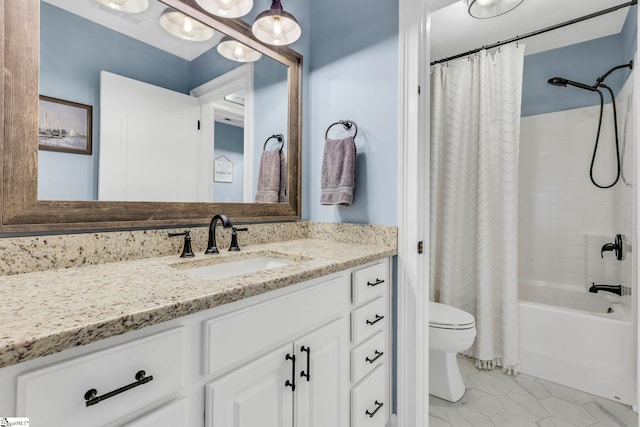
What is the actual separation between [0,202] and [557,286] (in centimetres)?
329

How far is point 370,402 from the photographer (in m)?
1.25

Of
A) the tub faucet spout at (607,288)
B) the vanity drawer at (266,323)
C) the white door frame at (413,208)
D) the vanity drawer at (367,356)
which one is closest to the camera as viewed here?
Answer: the vanity drawer at (266,323)

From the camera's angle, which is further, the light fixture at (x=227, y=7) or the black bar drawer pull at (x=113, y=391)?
the light fixture at (x=227, y=7)

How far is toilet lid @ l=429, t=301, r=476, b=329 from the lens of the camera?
1660mm

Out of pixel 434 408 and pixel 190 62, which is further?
pixel 434 408

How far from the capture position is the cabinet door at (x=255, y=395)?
2.24ft

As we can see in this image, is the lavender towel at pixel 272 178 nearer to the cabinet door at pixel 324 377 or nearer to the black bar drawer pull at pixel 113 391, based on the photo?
the cabinet door at pixel 324 377

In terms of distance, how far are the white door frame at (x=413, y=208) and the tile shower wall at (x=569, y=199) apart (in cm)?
165

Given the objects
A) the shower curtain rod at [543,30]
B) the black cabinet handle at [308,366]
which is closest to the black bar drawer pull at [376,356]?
the black cabinet handle at [308,366]

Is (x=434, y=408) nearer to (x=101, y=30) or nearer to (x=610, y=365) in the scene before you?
(x=610, y=365)

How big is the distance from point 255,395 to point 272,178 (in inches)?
43.4

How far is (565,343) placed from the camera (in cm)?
183

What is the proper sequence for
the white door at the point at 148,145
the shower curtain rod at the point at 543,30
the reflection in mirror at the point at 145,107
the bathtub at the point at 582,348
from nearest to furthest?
1. the reflection in mirror at the point at 145,107
2. the white door at the point at 148,145
3. the bathtub at the point at 582,348
4. the shower curtain rod at the point at 543,30

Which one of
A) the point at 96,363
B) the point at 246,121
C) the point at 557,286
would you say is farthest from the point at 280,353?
the point at 557,286
